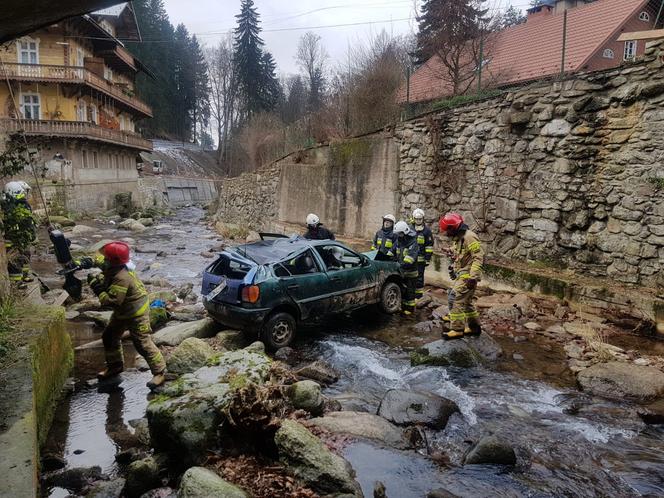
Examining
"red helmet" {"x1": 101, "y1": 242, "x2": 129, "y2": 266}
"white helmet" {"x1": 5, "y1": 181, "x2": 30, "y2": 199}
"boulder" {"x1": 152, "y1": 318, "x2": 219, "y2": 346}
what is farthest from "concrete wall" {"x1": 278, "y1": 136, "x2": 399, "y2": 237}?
"red helmet" {"x1": 101, "y1": 242, "x2": 129, "y2": 266}

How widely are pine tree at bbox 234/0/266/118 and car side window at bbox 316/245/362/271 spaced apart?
146 feet

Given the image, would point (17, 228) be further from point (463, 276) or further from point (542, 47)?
point (542, 47)

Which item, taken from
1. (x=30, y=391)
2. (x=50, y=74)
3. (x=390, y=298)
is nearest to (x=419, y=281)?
(x=390, y=298)

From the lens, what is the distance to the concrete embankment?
3.44 meters

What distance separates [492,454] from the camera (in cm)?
479

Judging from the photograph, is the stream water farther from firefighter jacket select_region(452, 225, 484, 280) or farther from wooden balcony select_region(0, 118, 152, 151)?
wooden balcony select_region(0, 118, 152, 151)

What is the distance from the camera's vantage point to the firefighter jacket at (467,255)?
779 centimetres

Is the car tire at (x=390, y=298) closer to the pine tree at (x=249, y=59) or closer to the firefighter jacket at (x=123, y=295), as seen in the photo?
the firefighter jacket at (x=123, y=295)

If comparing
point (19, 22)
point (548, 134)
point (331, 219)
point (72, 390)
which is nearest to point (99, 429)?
point (72, 390)

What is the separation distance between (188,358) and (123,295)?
47.8 inches

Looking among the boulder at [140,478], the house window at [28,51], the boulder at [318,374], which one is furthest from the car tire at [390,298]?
the house window at [28,51]

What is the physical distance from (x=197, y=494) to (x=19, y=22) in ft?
13.1

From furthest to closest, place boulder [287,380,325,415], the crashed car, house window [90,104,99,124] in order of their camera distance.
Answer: house window [90,104,99,124] < the crashed car < boulder [287,380,325,415]

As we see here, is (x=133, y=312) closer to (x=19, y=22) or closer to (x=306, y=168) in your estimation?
(x=19, y=22)
